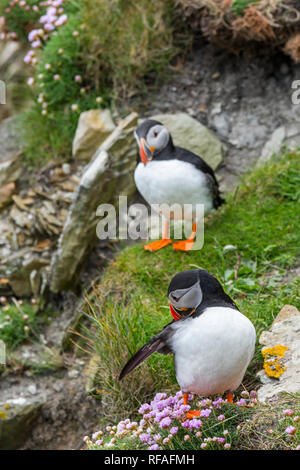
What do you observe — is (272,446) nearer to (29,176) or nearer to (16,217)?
(16,217)

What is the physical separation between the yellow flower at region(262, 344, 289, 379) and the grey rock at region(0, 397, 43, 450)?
2.25 meters

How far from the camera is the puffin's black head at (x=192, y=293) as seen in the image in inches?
111

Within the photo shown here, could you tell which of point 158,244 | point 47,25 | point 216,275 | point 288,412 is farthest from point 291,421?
point 47,25

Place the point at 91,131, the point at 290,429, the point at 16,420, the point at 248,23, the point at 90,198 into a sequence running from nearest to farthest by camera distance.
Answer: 1. the point at 290,429
2. the point at 16,420
3. the point at 90,198
4. the point at 248,23
5. the point at 91,131

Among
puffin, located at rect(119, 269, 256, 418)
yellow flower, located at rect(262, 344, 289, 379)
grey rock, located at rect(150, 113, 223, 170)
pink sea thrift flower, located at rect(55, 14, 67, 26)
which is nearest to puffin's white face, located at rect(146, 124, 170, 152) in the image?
grey rock, located at rect(150, 113, 223, 170)

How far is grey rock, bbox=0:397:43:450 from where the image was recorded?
4.66 metres

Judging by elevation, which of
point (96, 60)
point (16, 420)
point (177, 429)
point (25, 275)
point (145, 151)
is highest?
point (96, 60)

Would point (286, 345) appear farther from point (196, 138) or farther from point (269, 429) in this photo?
point (196, 138)

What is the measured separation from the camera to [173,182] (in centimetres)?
431

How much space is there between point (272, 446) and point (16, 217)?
4.22 meters

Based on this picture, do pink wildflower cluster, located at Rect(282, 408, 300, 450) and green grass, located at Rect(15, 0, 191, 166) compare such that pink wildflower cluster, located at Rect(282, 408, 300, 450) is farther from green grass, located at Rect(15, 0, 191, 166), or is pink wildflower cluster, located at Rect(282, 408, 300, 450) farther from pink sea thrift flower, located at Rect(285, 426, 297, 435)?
green grass, located at Rect(15, 0, 191, 166)

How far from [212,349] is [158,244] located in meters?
2.33

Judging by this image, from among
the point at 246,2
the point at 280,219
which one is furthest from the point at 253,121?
the point at 280,219

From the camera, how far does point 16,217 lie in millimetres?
6117
